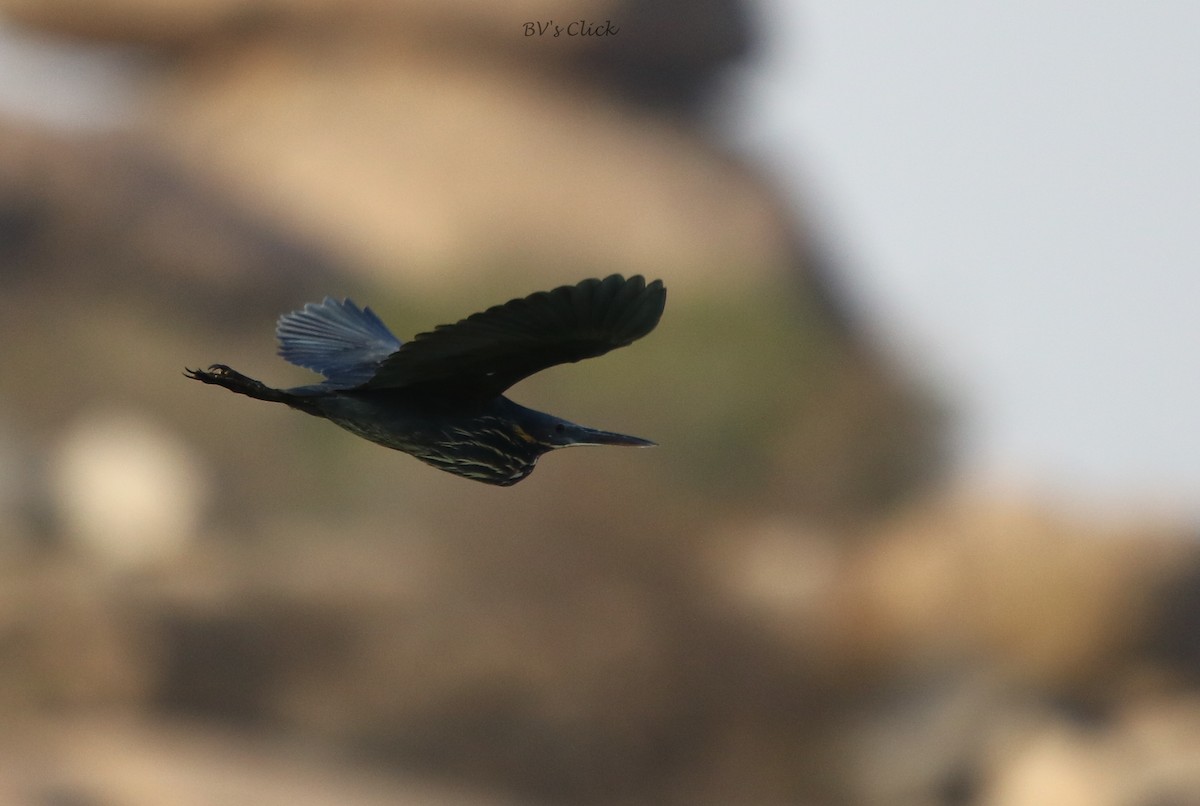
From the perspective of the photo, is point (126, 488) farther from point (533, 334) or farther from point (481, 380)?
point (533, 334)

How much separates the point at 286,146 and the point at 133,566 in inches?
189

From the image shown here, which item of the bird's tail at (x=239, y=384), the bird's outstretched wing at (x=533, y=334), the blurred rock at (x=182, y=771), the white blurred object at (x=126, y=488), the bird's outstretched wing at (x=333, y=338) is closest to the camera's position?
the bird's outstretched wing at (x=533, y=334)

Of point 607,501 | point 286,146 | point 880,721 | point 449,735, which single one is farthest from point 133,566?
point 880,721

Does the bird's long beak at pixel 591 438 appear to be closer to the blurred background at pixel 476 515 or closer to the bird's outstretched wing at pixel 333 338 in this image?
the bird's outstretched wing at pixel 333 338

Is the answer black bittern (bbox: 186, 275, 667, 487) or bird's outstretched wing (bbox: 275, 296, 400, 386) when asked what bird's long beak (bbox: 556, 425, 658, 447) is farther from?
bird's outstretched wing (bbox: 275, 296, 400, 386)

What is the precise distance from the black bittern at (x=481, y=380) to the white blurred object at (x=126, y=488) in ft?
34.9

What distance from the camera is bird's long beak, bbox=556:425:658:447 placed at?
294 centimetres

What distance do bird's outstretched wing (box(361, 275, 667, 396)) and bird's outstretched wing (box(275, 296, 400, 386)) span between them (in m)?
0.45

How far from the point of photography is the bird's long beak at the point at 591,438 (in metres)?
2.94

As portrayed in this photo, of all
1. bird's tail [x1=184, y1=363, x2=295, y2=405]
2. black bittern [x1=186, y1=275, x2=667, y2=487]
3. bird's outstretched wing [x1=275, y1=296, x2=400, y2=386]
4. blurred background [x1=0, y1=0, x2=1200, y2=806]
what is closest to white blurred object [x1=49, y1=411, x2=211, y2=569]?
blurred background [x1=0, y1=0, x2=1200, y2=806]

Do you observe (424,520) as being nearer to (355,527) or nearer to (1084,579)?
(355,527)

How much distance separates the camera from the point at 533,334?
2664 mm

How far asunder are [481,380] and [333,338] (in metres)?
0.63

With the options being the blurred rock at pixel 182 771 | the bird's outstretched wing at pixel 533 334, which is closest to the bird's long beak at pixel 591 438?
the bird's outstretched wing at pixel 533 334
